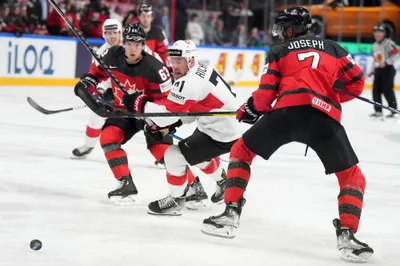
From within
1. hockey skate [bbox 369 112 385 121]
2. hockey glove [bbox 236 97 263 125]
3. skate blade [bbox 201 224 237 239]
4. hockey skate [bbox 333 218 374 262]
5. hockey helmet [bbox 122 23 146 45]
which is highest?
hockey helmet [bbox 122 23 146 45]

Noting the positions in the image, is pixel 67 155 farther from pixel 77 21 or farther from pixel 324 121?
pixel 77 21

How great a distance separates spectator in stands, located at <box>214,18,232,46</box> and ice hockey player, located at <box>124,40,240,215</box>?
9.96 metres

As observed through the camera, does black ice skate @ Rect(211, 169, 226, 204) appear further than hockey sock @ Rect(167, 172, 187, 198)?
A: Yes

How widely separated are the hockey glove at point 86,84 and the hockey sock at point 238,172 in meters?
1.33

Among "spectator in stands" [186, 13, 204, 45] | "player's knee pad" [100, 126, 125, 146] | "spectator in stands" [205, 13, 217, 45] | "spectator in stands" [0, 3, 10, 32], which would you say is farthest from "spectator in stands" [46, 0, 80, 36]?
"player's knee pad" [100, 126, 125, 146]

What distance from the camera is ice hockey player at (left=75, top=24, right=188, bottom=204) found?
4.70 m

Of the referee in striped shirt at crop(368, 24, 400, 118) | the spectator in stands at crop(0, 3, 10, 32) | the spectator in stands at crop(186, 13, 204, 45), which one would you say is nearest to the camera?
the referee in striped shirt at crop(368, 24, 400, 118)

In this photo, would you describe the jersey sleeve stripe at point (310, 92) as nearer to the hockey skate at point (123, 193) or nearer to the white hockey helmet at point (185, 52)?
the white hockey helmet at point (185, 52)

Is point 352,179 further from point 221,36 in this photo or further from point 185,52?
point 221,36

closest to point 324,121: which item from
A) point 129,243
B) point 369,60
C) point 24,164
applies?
point 129,243

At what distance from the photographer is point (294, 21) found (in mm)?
3703

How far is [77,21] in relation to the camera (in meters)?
12.2

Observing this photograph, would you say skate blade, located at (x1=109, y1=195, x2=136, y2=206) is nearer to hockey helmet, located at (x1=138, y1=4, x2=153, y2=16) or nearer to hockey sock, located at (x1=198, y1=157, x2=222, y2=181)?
hockey sock, located at (x1=198, y1=157, x2=222, y2=181)

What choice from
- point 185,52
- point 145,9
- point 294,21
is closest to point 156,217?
point 185,52
